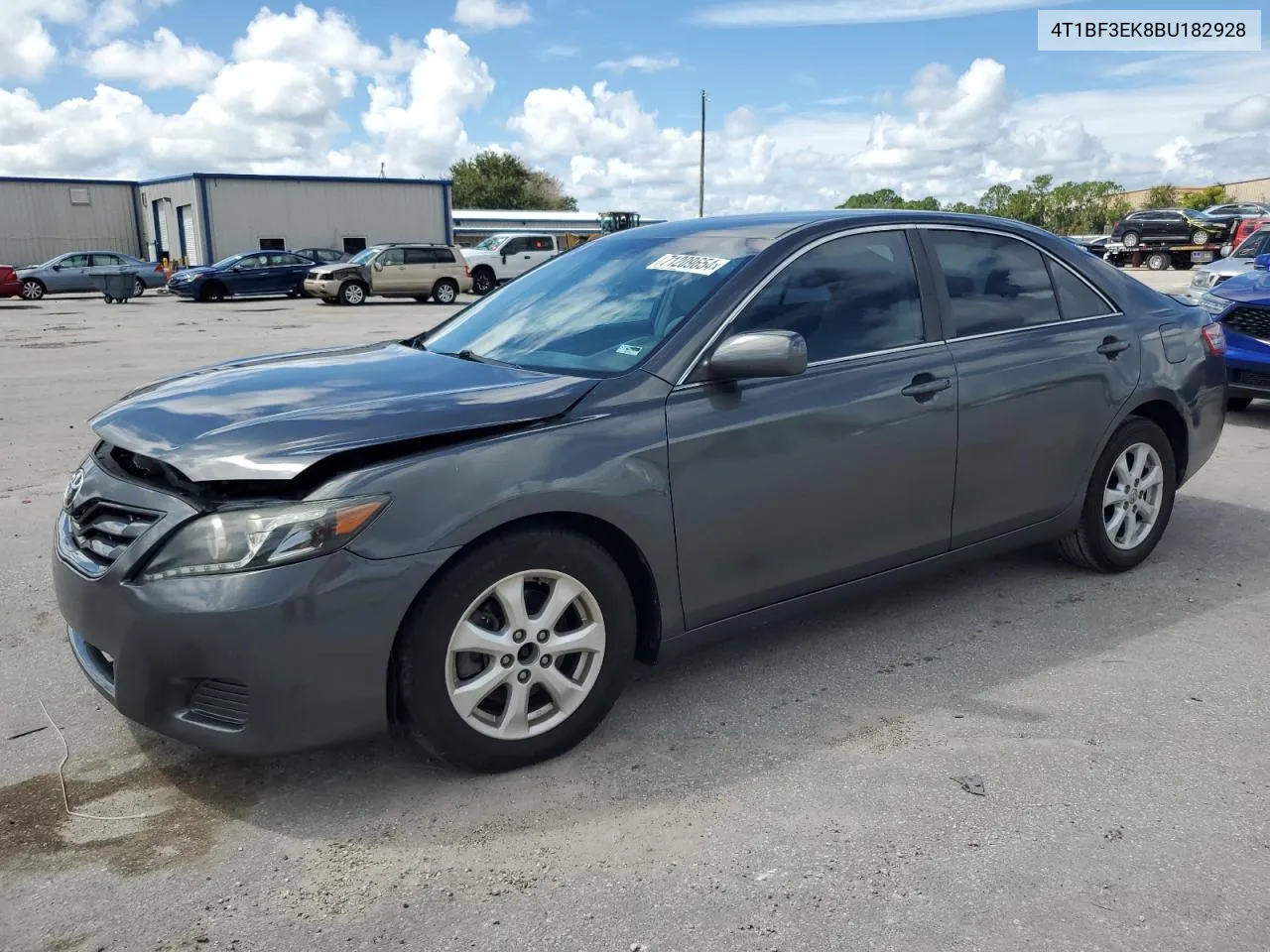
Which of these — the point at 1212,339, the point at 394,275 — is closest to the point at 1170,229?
the point at 394,275

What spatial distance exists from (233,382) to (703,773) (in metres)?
1.92

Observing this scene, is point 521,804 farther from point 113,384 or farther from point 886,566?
point 113,384

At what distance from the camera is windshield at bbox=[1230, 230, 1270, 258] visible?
1435 centimetres

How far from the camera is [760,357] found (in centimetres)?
328

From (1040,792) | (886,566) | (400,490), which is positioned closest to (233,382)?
(400,490)

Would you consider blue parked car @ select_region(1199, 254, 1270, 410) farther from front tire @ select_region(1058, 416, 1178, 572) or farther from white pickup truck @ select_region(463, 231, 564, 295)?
white pickup truck @ select_region(463, 231, 564, 295)

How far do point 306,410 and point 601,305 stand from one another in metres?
1.24

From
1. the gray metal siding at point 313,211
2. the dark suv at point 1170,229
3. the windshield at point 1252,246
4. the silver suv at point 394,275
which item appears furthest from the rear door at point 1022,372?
the gray metal siding at point 313,211

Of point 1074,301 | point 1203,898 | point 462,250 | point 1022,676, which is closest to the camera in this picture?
point 1203,898

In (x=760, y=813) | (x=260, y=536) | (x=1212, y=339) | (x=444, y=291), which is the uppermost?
(x=1212, y=339)

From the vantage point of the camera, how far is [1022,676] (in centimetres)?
380

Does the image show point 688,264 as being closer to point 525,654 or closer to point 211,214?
point 525,654

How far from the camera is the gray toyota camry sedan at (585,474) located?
8.98 ft

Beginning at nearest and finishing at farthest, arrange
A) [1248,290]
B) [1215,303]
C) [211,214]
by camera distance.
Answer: [1248,290] < [1215,303] < [211,214]
